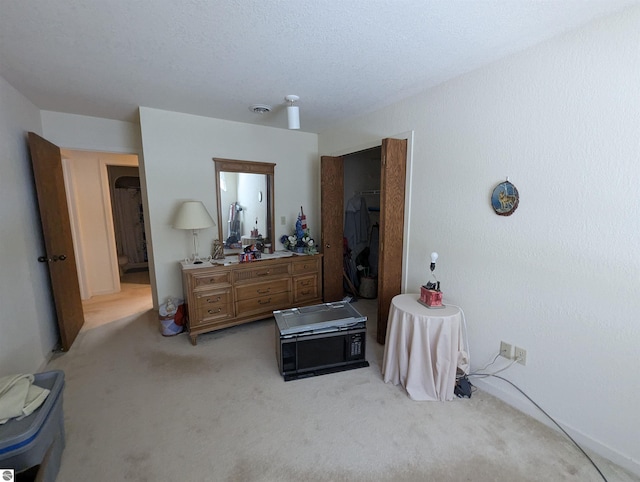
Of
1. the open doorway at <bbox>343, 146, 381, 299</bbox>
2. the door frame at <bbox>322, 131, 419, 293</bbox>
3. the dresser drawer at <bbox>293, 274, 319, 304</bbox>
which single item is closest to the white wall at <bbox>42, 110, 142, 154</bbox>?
the dresser drawer at <bbox>293, 274, 319, 304</bbox>

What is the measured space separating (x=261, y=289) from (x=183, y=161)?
5.46 feet

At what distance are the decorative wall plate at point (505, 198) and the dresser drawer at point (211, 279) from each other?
2449 millimetres

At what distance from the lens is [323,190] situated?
339 cm

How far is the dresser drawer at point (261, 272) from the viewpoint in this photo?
2.90 m

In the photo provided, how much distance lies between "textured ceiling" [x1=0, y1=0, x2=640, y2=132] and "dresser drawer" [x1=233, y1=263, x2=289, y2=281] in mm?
1697

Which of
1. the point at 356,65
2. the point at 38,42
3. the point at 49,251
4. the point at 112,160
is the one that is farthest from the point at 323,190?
the point at 112,160

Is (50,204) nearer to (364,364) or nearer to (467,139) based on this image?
(364,364)

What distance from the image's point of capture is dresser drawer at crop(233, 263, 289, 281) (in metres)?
2.90

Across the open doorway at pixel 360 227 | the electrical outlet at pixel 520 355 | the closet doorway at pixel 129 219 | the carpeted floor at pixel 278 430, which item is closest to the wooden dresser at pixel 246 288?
the carpeted floor at pixel 278 430

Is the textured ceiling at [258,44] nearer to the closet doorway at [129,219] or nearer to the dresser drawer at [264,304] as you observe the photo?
the dresser drawer at [264,304]

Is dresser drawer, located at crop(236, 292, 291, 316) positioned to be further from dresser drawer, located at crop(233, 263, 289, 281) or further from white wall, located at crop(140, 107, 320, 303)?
white wall, located at crop(140, 107, 320, 303)

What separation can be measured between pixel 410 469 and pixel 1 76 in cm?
380

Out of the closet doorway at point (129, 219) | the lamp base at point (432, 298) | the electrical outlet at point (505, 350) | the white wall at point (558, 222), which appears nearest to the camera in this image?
the white wall at point (558, 222)

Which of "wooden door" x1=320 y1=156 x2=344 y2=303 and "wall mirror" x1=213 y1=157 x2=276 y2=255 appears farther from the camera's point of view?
"wooden door" x1=320 y1=156 x2=344 y2=303
